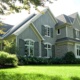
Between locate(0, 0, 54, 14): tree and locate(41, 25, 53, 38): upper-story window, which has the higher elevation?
locate(41, 25, 53, 38): upper-story window


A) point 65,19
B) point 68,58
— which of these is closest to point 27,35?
point 68,58

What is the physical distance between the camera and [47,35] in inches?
1280

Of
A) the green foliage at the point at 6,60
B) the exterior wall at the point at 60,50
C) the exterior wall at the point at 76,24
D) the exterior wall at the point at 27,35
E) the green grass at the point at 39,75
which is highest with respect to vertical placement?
the exterior wall at the point at 76,24

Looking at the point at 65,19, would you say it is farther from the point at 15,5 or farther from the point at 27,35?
the point at 15,5

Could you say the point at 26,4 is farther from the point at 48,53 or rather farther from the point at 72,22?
the point at 72,22

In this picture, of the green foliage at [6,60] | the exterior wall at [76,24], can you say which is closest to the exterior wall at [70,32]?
the exterior wall at [76,24]

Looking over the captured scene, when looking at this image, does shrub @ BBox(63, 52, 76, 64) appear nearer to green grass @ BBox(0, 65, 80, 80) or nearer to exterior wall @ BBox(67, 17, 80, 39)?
exterior wall @ BBox(67, 17, 80, 39)

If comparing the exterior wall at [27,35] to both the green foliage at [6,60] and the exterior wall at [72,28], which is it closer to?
the green foliage at [6,60]

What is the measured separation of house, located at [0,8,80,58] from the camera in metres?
27.2

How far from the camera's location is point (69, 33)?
3375cm

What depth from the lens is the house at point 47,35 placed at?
27219 millimetres

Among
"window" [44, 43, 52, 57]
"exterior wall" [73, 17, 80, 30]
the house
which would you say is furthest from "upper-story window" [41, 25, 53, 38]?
"exterior wall" [73, 17, 80, 30]

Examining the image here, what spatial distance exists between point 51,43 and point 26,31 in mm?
7397

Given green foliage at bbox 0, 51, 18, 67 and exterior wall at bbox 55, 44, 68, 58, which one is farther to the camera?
exterior wall at bbox 55, 44, 68, 58
